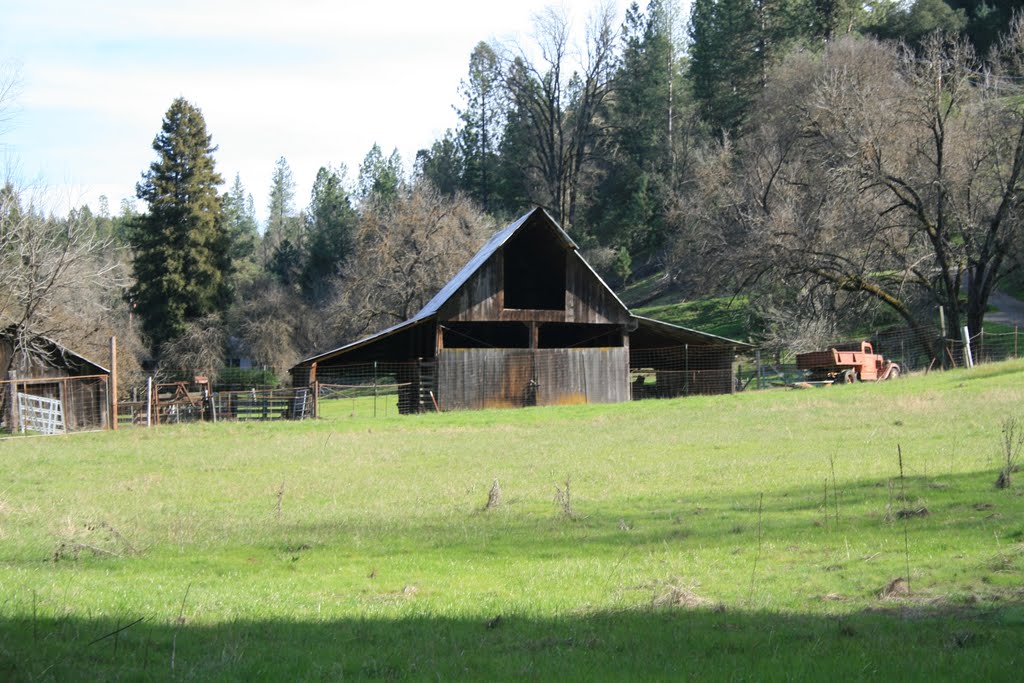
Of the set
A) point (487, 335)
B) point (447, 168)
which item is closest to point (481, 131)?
point (447, 168)

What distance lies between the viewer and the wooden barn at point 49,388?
118ft

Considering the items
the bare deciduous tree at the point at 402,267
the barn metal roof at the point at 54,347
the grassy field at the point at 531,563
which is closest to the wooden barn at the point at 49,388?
the barn metal roof at the point at 54,347

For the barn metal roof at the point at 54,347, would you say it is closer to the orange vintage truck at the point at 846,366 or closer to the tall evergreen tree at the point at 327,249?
the orange vintage truck at the point at 846,366

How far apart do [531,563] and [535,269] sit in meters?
32.6

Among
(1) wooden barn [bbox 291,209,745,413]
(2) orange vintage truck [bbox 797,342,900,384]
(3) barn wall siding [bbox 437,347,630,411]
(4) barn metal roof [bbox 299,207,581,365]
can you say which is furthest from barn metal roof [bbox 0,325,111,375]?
(2) orange vintage truck [bbox 797,342,900,384]

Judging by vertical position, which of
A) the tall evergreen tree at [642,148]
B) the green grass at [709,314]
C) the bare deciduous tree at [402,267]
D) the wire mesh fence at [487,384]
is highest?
the tall evergreen tree at [642,148]

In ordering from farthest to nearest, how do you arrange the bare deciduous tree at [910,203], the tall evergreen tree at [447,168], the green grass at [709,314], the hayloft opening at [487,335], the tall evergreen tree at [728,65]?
the tall evergreen tree at [447,168] < the tall evergreen tree at [728,65] < the green grass at [709,314] < the hayloft opening at [487,335] < the bare deciduous tree at [910,203]

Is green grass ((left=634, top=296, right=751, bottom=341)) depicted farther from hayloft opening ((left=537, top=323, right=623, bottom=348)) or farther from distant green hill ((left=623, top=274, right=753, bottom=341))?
hayloft opening ((left=537, top=323, right=623, bottom=348))

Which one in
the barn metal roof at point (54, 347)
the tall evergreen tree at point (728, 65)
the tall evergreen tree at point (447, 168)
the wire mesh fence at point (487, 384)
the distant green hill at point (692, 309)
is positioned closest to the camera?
the wire mesh fence at point (487, 384)

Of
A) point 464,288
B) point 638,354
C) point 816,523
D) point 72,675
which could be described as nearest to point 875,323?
point 638,354

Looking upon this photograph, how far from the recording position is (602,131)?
82438mm

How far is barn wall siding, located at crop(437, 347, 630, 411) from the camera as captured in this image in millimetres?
37344

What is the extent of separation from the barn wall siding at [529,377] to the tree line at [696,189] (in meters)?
8.01

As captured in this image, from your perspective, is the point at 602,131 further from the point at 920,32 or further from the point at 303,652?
the point at 303,652
